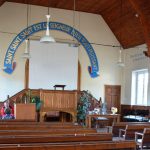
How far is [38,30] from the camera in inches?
497

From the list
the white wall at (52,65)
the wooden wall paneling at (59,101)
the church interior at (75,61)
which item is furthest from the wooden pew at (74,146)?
the white wall at (52,65)

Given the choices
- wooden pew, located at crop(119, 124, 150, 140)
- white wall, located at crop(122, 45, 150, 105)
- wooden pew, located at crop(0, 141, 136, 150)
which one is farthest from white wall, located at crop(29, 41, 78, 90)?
wooden pew, located at crop(0, 141, 136, 150)

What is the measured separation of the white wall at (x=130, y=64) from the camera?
12863mm

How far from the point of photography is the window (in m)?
12.8

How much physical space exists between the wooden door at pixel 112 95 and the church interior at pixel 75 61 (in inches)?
1.8

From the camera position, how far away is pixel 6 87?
12.0 meters

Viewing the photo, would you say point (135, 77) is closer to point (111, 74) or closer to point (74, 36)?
point (111, 74)

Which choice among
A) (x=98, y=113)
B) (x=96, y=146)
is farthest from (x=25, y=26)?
(x=96, y=146)

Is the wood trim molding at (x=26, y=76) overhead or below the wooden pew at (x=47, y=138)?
overhead

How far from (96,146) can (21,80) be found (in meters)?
9.39

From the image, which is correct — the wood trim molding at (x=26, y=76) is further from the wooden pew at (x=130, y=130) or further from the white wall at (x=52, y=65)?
the wooden pew at (x=130, y=130)

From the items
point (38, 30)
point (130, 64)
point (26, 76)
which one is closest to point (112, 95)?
point (130, 64)

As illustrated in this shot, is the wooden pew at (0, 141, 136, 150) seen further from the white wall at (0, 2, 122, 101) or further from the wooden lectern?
the white wall at (0, 2, 122, 101)

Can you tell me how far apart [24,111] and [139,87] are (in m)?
6.88
